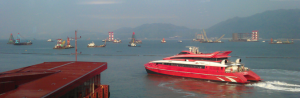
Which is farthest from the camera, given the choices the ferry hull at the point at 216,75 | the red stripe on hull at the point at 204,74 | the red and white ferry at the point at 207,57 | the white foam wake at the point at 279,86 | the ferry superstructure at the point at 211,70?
the red and white ferry at the point at 207,57

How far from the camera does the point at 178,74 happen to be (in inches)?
1385

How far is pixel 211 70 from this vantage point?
32.4m

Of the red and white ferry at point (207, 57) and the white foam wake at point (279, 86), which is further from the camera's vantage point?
the red and white ferry at point (207, 57)

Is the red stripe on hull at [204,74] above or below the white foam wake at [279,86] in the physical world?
above

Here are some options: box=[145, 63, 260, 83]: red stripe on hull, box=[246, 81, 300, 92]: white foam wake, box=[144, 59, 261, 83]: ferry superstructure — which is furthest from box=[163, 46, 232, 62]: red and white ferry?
box=[246, 81, 300, 92]: white foam wake

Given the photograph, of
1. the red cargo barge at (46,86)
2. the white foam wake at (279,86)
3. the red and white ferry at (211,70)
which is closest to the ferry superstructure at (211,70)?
the red and white ferry at (211,70)

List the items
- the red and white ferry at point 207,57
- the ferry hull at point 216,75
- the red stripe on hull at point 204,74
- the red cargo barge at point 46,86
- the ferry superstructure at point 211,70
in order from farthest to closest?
1. the red and white ferry at point 207,57
2. the ferry superstructure at point 211,70
3. the red stripe on hull at point 204,74
4. the ferry hull at point 216,75
5. the red cargo barge at point 46,86

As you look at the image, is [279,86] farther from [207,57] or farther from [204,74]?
[207,57]

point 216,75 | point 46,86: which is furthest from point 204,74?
point 46,86

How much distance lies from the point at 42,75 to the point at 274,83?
28.2 m

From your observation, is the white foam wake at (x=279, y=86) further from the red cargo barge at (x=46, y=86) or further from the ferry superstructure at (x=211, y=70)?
the red cargo barge at (x=46, y=86)

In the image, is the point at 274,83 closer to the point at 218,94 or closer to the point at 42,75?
the point at 218,94

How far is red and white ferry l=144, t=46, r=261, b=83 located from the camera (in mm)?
31237

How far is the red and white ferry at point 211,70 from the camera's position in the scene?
1230 inches
